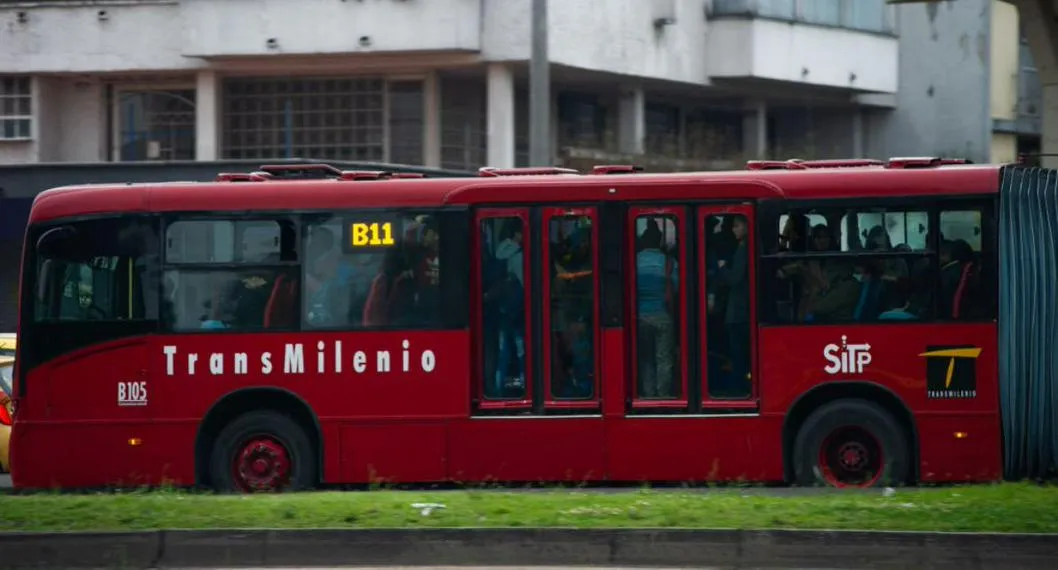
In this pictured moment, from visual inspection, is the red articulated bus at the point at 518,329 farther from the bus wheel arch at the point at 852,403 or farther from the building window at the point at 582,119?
the building window at the point at 582,119

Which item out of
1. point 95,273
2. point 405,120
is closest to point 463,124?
point 405,120

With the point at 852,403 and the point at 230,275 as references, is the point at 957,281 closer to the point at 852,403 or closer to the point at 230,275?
the point at 852,403

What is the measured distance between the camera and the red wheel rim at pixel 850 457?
1406cm

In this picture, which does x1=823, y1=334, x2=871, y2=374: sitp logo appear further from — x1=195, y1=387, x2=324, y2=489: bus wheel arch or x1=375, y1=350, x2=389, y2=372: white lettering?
x1=195, y1=387, x2=324, y2=489: bus wheel arch

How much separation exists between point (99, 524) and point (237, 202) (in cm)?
415

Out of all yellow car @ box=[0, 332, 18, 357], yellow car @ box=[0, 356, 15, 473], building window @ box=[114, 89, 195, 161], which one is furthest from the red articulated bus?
building window @ box=[114, 89, 195, 161]

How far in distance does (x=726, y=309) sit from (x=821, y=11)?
23510 millimetres

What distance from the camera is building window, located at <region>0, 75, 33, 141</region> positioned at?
32.4 metres

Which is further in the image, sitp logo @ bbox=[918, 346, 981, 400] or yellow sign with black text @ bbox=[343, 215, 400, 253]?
yellow sign with black text @ bbox=[343, 215, 400, 253]

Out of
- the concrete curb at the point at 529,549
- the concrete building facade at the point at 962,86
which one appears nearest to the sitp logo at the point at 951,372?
the concrete curb at the point at 529,549

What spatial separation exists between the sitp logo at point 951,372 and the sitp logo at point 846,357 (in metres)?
0.47

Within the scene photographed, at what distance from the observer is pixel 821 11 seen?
119 ft

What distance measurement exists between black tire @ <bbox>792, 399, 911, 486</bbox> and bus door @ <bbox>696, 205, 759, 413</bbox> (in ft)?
1.84

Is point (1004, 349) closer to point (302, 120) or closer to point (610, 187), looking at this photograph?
point (610, 187)
